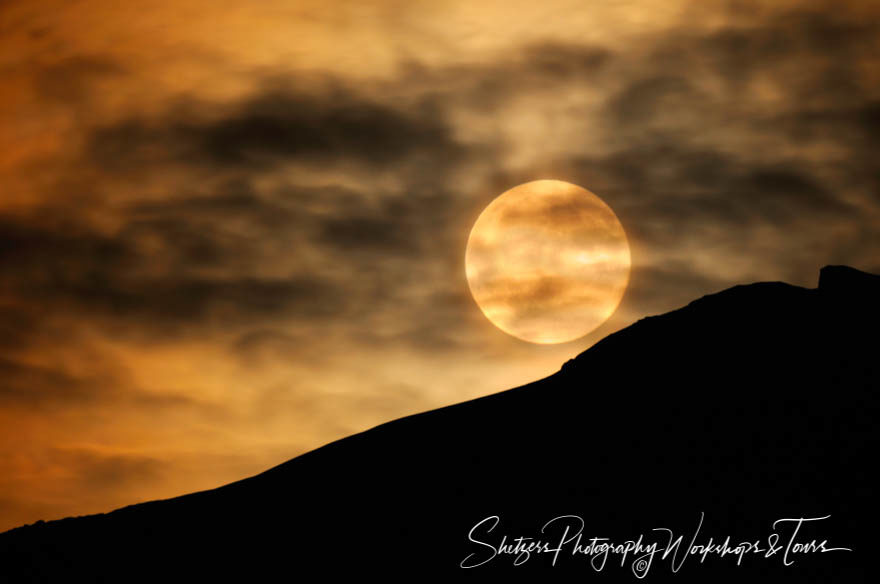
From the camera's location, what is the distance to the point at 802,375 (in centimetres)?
4894


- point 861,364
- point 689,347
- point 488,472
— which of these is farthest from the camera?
point 689,347

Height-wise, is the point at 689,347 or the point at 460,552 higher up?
the point at 689,347

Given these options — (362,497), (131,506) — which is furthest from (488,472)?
(131,506)

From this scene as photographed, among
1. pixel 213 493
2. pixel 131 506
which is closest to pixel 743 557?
pixel 213 493

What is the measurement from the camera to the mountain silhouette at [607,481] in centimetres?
4050

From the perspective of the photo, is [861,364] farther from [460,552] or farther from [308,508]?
[308,508]

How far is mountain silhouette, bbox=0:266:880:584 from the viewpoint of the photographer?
4050 cm

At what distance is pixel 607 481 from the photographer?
4559 cm

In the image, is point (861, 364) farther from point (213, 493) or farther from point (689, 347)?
point (213, 493)

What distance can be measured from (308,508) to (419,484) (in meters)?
6.88

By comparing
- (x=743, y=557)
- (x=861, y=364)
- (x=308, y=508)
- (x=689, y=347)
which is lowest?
Answer: (x=743, y=557)

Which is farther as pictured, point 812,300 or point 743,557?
point 812,300

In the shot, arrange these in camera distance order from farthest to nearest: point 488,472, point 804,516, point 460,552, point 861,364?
point 488,472, point 861,364, point 460,552, point 804,516

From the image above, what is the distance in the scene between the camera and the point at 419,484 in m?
51.0
